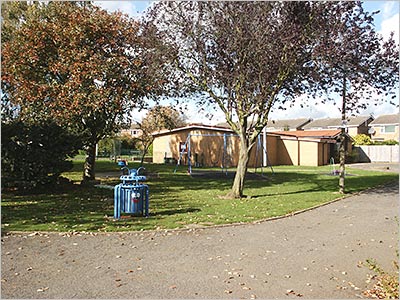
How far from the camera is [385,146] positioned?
41.2 metres

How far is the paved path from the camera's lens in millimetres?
4961

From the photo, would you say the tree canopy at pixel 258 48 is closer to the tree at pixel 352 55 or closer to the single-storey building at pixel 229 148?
the tree at pixel 352 55

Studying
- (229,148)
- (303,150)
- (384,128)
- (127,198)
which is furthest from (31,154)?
(384,128)

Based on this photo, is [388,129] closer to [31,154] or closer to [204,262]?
[31,154]

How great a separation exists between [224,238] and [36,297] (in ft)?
12.8

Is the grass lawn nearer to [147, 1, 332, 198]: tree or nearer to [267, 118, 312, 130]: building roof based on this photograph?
[147, 1, 332, 198]: tree

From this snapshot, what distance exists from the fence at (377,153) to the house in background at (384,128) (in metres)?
13.3

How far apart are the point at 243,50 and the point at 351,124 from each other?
5015 centimetres

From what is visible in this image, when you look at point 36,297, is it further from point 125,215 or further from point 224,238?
point 125,215

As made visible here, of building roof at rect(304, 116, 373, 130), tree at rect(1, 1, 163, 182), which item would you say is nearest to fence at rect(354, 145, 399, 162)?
building roof at rect(304, 116, 373, 130)

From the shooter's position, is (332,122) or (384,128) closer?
(384,128)


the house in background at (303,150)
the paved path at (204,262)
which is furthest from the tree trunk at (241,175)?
the house in background at (303,150)

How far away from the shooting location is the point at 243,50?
12.5m

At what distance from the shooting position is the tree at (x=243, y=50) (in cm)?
1216
